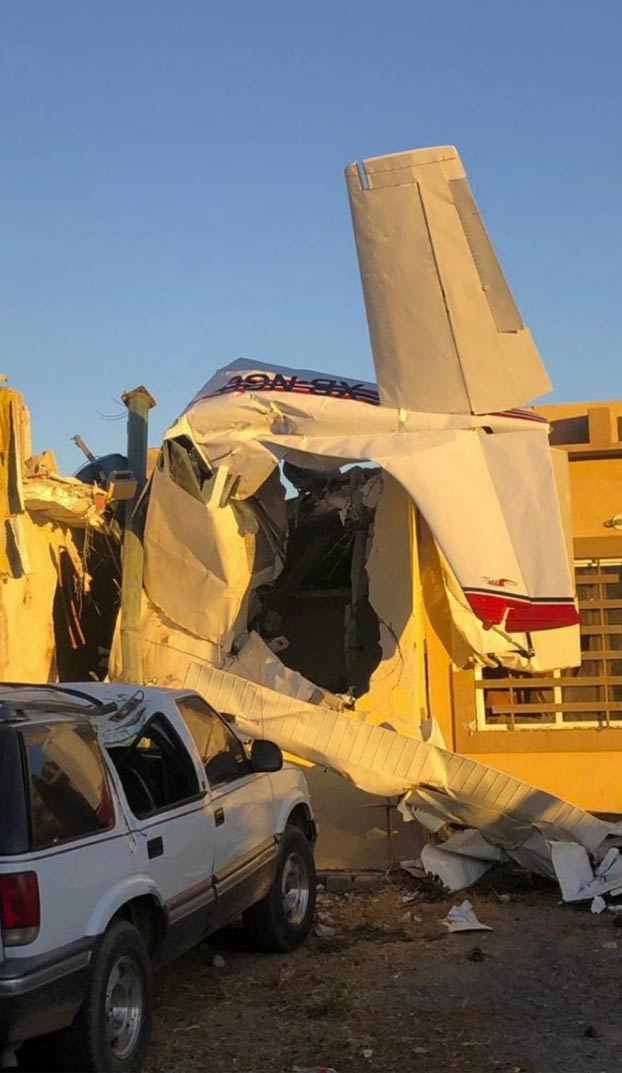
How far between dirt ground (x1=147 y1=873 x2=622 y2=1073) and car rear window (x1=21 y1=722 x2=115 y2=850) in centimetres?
140

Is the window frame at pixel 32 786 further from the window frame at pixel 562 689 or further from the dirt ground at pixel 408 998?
the window frame at pixel 562 689

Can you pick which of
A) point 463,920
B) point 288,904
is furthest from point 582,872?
point 288,904

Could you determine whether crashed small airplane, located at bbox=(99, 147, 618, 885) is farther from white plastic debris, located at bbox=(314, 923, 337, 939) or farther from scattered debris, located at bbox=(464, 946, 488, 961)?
scattered debris, located at bbox=(464, 946, 488, 961)

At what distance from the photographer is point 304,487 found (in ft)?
38.4

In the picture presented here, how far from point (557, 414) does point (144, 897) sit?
289 inches

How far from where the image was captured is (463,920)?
8.02 m

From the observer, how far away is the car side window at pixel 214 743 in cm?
653

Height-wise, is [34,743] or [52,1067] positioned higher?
[34,743]

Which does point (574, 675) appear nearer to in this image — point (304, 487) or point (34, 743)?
point (304, 487)

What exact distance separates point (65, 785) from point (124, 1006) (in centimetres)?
106

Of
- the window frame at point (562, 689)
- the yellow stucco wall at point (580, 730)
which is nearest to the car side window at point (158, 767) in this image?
the yellow stucco wall at point (580, 730)

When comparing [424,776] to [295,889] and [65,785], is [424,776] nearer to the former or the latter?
[295,889]

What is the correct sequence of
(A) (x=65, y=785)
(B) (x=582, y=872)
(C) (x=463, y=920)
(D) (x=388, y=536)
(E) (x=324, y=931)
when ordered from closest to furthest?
(A) (x=65, y=785), (E) (x=324, y=931), (C) (x=463, y=920), (B) (x=582, y=872), (D) (x=388, y=536)

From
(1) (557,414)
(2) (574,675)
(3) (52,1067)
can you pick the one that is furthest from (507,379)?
(3) (52,1067)
